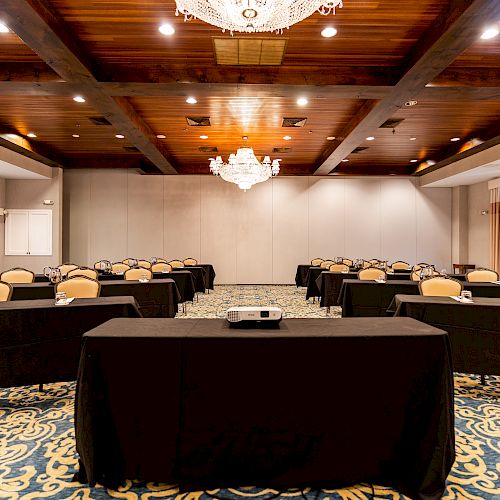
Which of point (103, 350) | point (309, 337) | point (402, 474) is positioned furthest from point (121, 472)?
point (402, 474)

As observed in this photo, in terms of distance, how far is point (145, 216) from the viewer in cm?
1295

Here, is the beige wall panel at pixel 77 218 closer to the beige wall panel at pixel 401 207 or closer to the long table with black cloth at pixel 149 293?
the long table with black cloth at pixel 149 293

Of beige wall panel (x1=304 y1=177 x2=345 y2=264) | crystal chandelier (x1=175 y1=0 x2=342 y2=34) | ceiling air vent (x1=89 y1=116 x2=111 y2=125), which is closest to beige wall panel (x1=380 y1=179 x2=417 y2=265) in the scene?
beige wall panel (x1=304 y1=177 x2=345 y2=264)

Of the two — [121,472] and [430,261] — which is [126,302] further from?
[430,261]

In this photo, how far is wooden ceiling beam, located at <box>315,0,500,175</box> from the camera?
12.4 ft

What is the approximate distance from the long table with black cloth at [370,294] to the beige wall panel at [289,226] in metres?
7.17

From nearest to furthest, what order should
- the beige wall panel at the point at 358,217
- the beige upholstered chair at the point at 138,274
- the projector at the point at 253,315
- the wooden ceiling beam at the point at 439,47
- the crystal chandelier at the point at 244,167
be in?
the projector at the point at 253,315 → the wooden ceiling beam at the point at 439,47 → the beige upholstered chair at the point at 138,274 → the crystal chandelier at the point at 244,167 → the beige wall panel at the point at 358,217

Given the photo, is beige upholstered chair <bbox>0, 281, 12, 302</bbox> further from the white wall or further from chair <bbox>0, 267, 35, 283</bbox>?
the white wall

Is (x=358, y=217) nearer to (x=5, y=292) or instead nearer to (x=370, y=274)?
(x=370, y=274)

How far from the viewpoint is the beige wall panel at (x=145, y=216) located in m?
12.9

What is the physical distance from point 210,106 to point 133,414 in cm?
616

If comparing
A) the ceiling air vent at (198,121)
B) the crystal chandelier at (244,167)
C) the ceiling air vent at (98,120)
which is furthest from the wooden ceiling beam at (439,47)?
the ceiling air vent at (98,120)

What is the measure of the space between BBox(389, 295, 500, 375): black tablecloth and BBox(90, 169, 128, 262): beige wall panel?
11.0 m

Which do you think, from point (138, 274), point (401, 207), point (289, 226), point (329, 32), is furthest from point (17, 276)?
point (401, 207)
